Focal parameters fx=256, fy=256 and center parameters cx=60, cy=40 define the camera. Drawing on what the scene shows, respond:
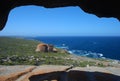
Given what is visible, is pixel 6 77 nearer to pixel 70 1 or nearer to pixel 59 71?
pixel 59 71

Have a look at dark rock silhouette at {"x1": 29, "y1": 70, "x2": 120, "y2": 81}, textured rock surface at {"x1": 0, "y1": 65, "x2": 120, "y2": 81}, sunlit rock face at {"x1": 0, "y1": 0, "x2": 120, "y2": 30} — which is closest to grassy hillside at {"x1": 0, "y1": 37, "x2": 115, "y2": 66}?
textured rock surface at {"x1": 0, "y1": 65, "x2": 120, "y2": 81}

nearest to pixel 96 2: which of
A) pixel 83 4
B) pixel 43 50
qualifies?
pixel 83 4

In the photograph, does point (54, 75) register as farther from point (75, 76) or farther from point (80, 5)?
point (80, 5)

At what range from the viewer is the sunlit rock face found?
433 centimetres

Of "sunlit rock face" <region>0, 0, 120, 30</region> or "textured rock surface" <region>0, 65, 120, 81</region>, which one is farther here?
"textured rock surface" <region>0, 65, 120, 81</region>

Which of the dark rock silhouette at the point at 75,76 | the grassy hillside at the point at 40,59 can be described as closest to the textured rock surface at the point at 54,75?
the dark rock silhouette at the point at 75,76

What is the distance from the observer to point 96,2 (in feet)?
14.2

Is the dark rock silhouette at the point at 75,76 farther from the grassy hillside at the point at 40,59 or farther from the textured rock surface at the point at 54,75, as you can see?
the grassy hillside at the point at 40,59

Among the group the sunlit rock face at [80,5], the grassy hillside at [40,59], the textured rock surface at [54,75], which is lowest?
the grassy hillside at [40,59]

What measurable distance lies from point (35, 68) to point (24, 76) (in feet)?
2.32

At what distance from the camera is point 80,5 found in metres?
4.53

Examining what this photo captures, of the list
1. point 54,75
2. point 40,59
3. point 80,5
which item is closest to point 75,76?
point 54,75

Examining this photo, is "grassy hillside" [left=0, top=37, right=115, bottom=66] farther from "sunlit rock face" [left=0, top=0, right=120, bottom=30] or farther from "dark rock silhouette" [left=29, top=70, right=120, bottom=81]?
"sunlit rock face" [left=0, top=0, right=120, bottom=30]

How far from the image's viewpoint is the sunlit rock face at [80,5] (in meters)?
4.33
